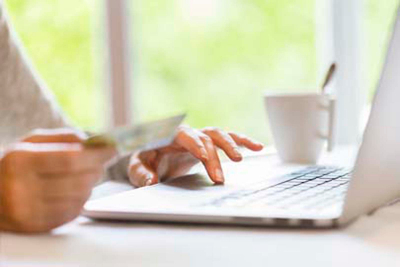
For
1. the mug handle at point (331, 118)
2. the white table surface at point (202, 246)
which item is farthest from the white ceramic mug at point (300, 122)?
the white table surface at point (202, 246)

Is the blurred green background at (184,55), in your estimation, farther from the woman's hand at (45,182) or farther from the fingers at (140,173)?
the woman's hand at (45,182)

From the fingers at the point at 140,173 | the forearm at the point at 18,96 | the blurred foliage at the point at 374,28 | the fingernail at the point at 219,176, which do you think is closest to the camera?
the fingernail at the point at 219,176

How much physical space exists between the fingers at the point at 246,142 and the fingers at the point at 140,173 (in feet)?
0.44

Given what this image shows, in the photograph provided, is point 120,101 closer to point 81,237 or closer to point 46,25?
point 46,25

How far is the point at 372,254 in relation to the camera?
0.51 metres

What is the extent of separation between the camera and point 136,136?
55 cm

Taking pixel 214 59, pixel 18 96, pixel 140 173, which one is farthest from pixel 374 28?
pixel 140 173

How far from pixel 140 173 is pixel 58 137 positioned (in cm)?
37

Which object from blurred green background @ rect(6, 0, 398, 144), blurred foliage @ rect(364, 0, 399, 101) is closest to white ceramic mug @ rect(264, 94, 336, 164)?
blurred foliage @ rect(364, 0, 399, 101)

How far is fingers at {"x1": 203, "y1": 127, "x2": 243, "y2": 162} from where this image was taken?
0.90 m

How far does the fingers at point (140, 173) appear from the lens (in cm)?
94

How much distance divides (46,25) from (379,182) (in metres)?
1.95

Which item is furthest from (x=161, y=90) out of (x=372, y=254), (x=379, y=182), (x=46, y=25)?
(x=372, y=254)

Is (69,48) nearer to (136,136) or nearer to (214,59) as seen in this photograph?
(214,59)
